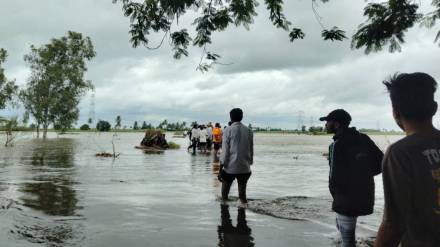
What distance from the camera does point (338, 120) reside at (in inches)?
219

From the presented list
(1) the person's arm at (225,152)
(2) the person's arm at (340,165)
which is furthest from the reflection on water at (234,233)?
(2) the person's arm at (340,165)

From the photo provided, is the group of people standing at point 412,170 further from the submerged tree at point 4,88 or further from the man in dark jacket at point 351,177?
the submerged tree at point 4,88

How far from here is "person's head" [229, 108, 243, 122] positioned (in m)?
10.1

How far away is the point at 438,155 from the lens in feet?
8.52

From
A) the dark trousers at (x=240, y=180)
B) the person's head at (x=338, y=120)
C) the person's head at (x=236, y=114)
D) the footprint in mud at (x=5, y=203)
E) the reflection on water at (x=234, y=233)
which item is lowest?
the reflection on water at (x=234, y=233)

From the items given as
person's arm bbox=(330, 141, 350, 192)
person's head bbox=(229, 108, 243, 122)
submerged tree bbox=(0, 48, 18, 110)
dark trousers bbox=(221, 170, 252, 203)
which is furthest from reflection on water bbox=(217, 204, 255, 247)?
submerged tree bbox=(0, 48, 18, 110)

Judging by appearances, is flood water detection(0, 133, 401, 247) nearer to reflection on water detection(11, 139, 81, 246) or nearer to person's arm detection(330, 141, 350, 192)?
reflection on water detection(11, 139, 81, 246)

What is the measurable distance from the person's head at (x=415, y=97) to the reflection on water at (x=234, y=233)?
4780 millimetres

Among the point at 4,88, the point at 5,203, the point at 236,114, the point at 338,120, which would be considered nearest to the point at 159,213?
the point at 236,114

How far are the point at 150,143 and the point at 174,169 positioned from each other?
18.7m

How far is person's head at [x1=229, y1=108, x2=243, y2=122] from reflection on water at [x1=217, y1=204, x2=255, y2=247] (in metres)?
1.86

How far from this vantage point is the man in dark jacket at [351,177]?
535 centimetres

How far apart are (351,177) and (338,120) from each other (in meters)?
0.63

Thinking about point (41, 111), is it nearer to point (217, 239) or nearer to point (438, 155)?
point (217, 239)
